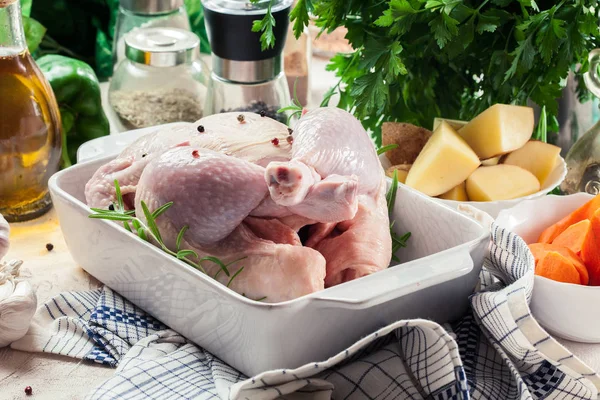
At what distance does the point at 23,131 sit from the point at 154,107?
1.19ft

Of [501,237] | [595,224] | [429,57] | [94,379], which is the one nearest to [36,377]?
[94,379]

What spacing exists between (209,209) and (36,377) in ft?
0.97

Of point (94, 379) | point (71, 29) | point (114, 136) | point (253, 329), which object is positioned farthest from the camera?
point (71, 29)

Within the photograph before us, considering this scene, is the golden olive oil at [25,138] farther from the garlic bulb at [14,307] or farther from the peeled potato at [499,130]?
the peeled potato at [499,130]

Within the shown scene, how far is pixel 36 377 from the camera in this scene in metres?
1.05

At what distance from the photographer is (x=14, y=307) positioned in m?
1.07

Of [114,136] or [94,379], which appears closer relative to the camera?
[94,379]

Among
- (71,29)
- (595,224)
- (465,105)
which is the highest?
(595,224)

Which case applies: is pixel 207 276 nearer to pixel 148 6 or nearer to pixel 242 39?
pixel 242 39

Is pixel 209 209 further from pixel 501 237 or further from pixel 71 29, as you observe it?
pixel 71 29

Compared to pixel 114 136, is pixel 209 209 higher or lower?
higher

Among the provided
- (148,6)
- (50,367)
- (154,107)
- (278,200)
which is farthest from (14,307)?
(148,6)

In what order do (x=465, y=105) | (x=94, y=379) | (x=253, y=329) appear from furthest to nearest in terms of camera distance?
1. (x=465, y=105)
2. (x=94, y=379)
3. (x=253, y=329)

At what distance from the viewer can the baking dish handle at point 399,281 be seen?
3.02 ft
